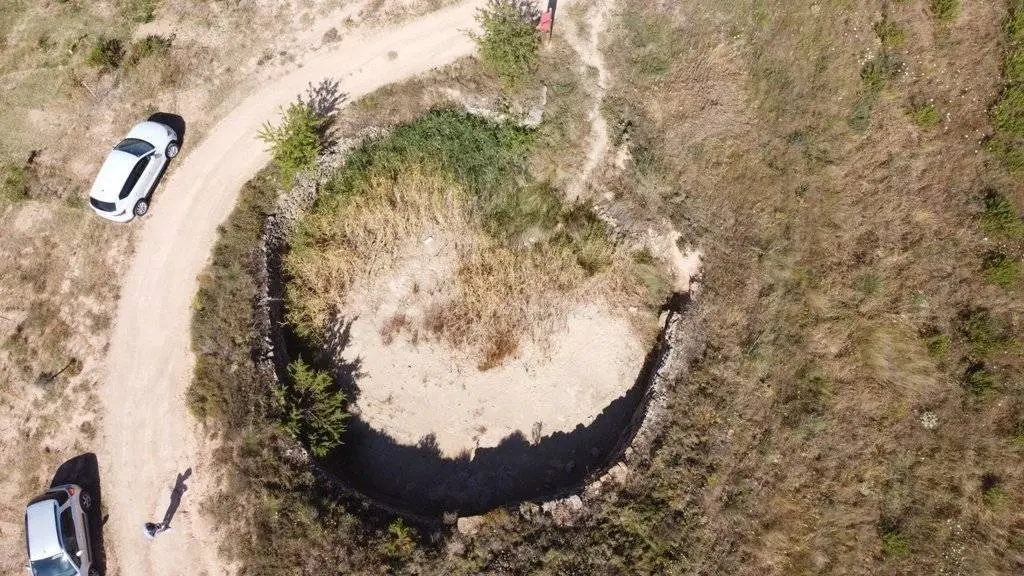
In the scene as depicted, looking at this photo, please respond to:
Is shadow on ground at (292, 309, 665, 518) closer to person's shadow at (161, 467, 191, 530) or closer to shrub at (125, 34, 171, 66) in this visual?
person's shadow at (161, 467, 191, 530)

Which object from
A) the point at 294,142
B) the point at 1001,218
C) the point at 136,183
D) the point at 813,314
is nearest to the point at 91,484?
the point at 136,183

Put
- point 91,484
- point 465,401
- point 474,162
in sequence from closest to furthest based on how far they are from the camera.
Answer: point 91,484 < point 465,401 < point 474,162

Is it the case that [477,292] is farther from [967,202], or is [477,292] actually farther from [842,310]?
[967,202]

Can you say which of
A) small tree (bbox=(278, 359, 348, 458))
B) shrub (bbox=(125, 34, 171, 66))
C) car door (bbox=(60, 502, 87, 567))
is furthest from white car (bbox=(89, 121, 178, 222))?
car door (bbox=(60, 502, 87, 567))

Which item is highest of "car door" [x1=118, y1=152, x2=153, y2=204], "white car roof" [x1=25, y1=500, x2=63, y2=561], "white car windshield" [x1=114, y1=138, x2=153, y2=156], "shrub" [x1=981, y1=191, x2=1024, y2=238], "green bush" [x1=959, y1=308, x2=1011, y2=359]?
"white car windshield" [x1=114, y1=138, x2=153, y2=156]

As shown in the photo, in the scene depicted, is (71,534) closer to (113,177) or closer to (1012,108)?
(113,177)

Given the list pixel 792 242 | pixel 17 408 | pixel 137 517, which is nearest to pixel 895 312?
pixel 792 242
